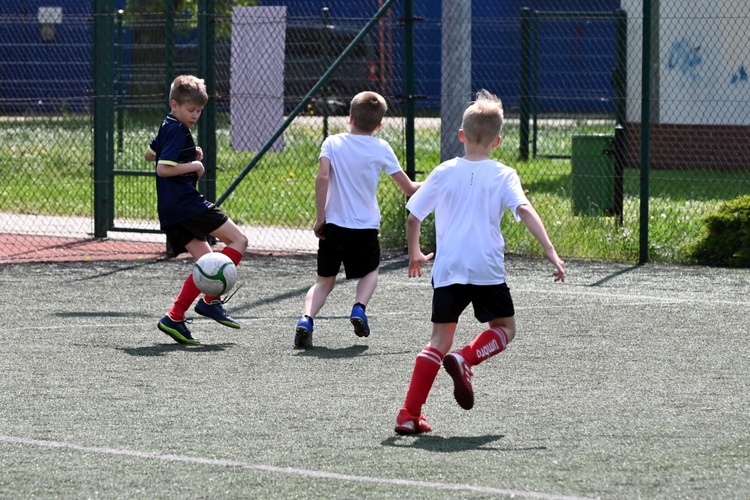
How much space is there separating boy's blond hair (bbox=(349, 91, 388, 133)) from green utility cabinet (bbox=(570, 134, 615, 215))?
599 cm

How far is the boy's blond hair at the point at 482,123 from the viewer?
5875 millimetres

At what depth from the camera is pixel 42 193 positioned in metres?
16.4

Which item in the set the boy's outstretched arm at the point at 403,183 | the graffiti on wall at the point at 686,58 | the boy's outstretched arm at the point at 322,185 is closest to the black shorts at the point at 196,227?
the boy's outstretched arm at the point at 322,185

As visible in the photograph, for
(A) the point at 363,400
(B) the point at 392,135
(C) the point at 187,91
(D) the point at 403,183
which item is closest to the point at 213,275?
(C) the point at 187,91

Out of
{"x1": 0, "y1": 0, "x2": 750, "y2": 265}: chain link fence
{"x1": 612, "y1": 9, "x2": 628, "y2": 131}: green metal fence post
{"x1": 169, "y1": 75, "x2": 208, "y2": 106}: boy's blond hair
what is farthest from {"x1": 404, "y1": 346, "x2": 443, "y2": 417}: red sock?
{"x1": 612, "y1": 9, "x2": 628, "y2": 131}: green metal fence post

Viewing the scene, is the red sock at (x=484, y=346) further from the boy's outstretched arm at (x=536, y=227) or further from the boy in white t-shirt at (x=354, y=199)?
the boy in white t-shirt at (x=354, y=199)

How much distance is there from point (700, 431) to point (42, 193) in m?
12.1

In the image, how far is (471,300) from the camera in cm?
593

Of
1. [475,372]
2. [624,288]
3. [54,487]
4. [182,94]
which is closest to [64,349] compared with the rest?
[182,94]

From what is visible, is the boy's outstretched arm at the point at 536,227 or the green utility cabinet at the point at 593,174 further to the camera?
the green utility cabinet at the point at 593,174

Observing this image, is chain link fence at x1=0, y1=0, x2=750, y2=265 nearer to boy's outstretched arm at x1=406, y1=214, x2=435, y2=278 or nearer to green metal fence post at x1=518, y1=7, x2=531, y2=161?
green metal fence post at x1=518, y1=7, x2=531, y2=161

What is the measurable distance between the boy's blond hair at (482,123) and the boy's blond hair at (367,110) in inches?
78.5

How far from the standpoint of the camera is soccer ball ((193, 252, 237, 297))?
812cm

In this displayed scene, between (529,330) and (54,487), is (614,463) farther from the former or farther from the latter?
(529,330)
